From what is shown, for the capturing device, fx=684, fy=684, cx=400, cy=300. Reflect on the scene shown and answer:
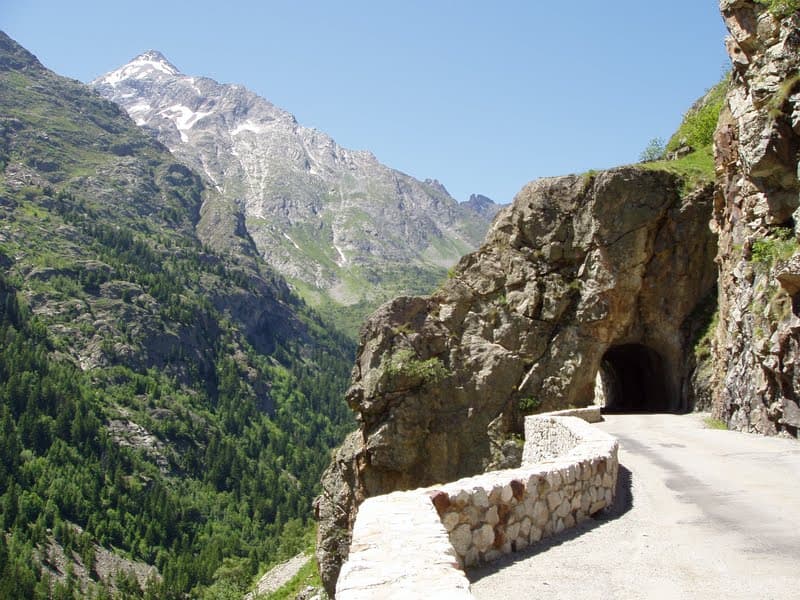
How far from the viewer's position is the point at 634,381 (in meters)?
49.3

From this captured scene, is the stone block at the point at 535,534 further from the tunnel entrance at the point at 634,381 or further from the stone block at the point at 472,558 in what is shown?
the tunnel entrance at the point at 634,381

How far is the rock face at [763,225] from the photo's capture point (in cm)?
2258

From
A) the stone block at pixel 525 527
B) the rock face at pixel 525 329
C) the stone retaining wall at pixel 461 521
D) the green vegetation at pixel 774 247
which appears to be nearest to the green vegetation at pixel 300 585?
the rock face at pixel 525 329

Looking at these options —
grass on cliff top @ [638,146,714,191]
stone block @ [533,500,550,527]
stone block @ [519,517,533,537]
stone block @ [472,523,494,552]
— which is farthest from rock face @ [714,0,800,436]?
stone block @ [472,523,494,552]

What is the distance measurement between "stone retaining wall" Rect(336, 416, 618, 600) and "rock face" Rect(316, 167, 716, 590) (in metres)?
22.3

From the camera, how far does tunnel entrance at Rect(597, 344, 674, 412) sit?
41875 millimetres

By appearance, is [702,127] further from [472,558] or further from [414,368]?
[472,558]

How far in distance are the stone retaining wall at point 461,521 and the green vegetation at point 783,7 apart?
19420mm

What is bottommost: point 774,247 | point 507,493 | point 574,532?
point 574,532

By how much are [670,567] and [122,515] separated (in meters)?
153

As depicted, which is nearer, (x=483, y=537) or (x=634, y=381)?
(x=483, y=537)

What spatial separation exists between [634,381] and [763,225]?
2484cm

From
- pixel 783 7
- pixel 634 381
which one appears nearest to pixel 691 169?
pixel 783 7

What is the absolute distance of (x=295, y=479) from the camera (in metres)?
188
